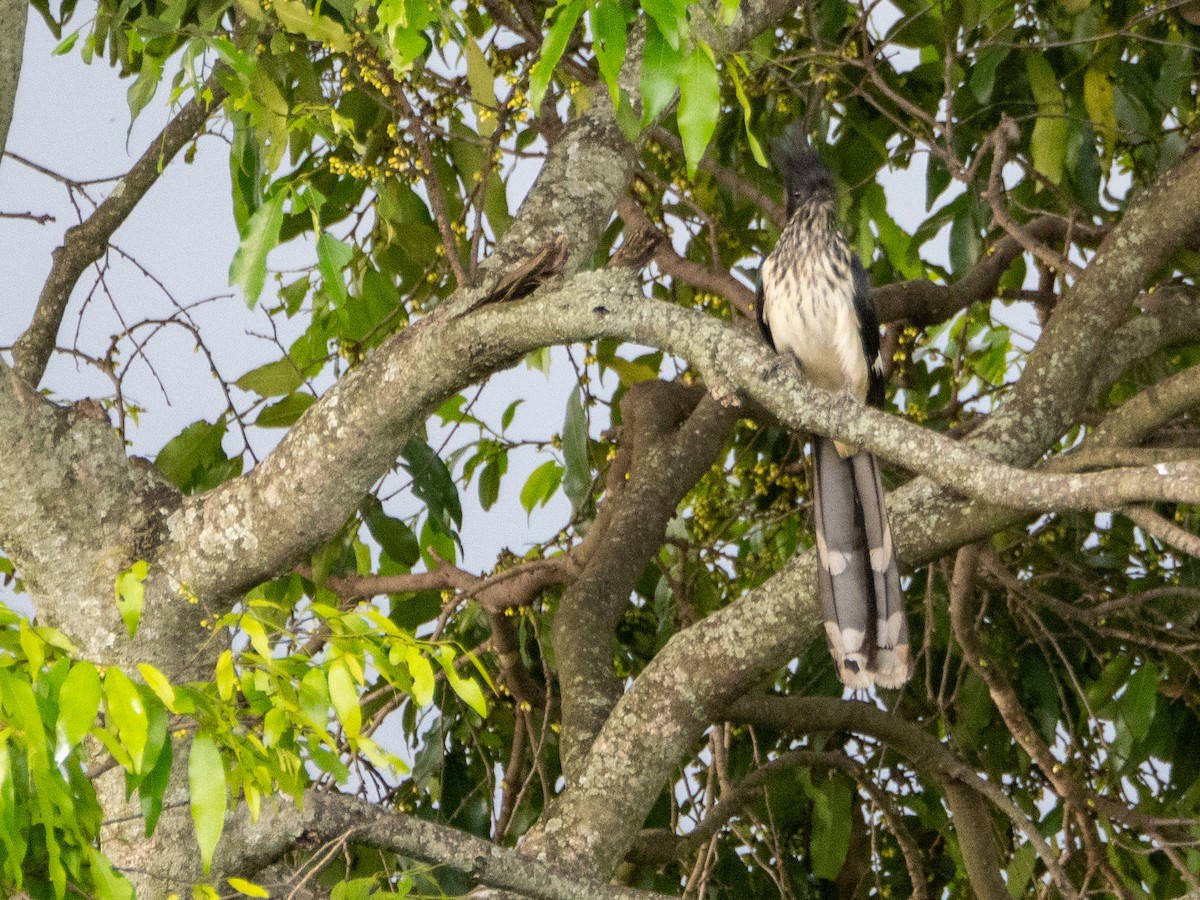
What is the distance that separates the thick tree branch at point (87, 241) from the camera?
74.4 inches

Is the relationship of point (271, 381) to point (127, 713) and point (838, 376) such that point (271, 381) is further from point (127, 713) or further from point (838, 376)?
point (127, 713)

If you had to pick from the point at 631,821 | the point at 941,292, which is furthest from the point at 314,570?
the point at 941,292

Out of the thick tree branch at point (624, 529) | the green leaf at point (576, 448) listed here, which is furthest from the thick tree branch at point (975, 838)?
the green leaf at point (576, 448)

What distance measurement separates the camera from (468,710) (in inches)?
108

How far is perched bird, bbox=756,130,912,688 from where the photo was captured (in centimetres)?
207

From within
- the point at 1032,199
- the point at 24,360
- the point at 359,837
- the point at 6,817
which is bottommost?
the point at 6,817

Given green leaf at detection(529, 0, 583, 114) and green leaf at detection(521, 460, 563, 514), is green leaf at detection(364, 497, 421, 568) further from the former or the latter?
green leaf at detection(529, 0, 583, 114)

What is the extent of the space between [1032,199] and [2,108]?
205cm

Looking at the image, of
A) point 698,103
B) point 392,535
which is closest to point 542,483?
point 392,535

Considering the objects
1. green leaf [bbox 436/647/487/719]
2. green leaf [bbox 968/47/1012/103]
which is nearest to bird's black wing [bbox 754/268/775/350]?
green leaf [bbox 968/47/1012/103]

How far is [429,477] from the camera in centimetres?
230

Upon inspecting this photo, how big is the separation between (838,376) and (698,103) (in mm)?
1495

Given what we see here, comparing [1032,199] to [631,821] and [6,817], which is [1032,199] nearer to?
[631,821]

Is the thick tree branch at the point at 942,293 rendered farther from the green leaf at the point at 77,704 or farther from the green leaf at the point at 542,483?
the green leaf at the point at 77,704
